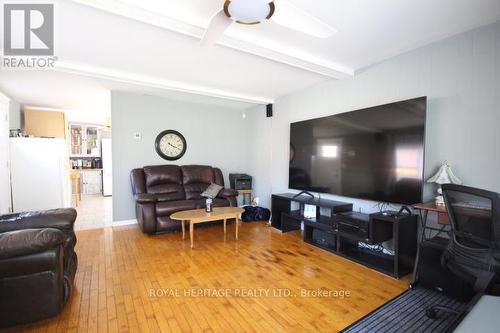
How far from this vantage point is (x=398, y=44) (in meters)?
2.51

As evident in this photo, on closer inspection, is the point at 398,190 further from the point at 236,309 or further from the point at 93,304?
the point at 93,304

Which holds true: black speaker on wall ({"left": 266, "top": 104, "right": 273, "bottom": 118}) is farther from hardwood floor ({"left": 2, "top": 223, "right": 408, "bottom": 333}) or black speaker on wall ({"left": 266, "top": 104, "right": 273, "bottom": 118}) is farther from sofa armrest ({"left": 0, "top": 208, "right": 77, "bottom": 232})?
sofa armrest ({"left": 0, "top": 208, "right": 77, "bottom": 232})

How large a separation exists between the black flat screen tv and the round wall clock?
94.0 inches

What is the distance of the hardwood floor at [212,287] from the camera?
171 centimetres

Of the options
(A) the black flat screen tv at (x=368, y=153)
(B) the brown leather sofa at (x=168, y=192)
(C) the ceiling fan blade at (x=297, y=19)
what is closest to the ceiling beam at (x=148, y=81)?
(A) the black flat screen tv at (x=368, y=153)

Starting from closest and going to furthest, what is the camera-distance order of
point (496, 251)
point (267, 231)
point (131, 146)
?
point (496, 251)
point (267, 231)
point (131, 146)

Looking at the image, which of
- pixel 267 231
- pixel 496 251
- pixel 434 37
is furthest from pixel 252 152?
pixel 496 251

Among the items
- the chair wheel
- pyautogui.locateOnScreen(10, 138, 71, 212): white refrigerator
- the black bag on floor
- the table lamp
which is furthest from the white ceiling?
the chair wheel

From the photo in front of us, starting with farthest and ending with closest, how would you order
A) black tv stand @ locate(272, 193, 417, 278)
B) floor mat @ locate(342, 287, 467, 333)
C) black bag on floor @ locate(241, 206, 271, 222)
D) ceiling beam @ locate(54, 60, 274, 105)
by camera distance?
black bag on floor @ locate(241, 206, 271, 222)
ceiling beam @ locate(54, 60, 274, 105)
black tv stand @ locate(272, 193, 417, 278)
floor mat @ locate(342, 287, 467, 333)

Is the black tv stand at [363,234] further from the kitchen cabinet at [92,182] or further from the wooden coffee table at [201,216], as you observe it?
the kitchen cabinet at [92,182]

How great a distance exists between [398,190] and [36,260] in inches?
122

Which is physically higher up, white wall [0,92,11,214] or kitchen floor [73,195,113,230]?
white wall [0,92,11,214]

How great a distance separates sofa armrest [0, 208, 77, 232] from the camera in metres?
1.93

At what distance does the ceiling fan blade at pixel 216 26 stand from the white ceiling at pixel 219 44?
24cm
